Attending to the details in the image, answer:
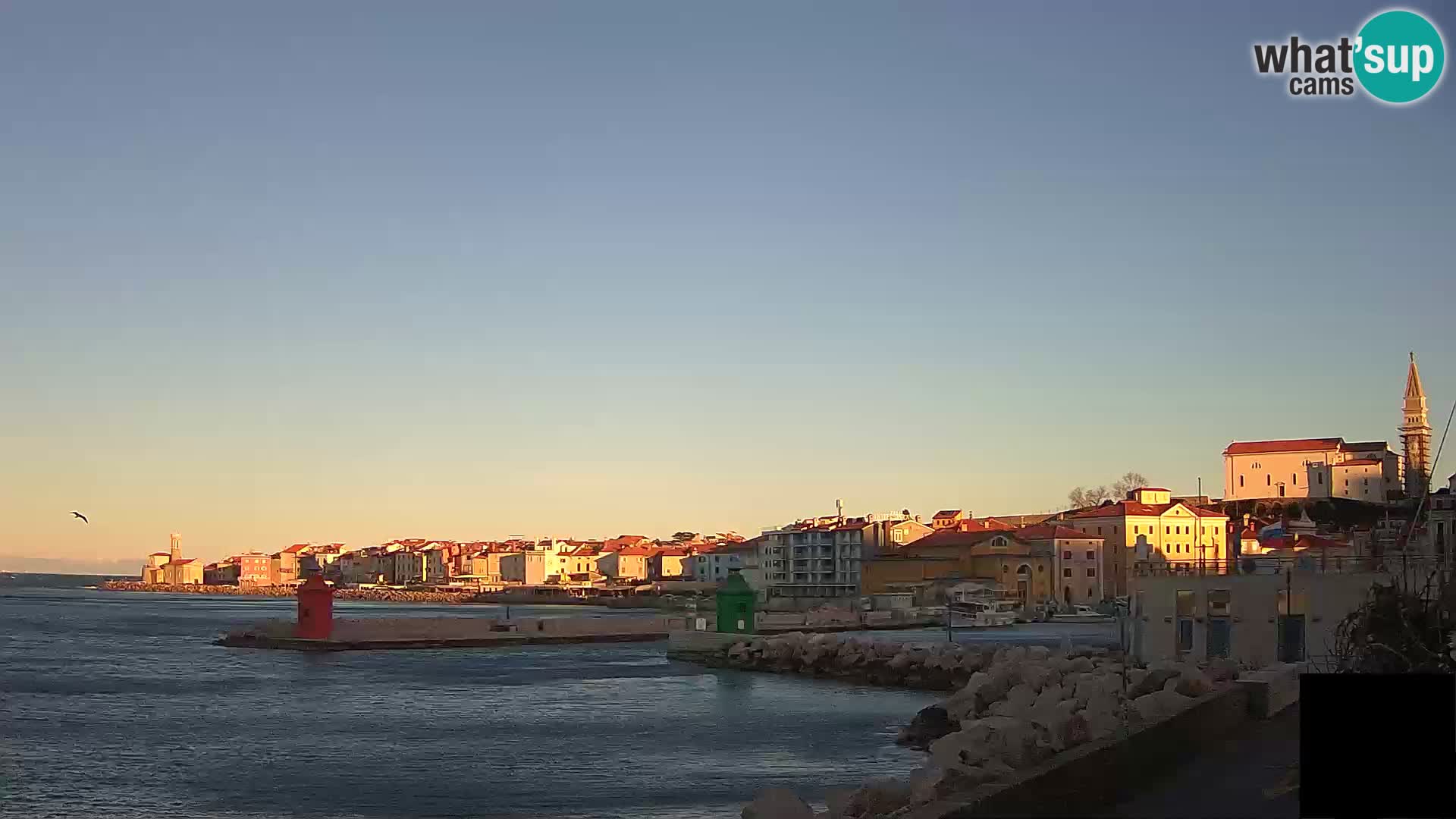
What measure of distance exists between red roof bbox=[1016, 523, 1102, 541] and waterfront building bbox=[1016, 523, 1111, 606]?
0.05 metres

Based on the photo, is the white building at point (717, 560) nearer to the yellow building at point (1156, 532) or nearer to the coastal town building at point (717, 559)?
the coastal town building at point (717, 559)

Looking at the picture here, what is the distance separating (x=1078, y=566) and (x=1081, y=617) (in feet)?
33.1

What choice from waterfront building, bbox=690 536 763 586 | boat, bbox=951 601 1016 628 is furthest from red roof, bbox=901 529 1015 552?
waterfront building, bbox=690 536 763 586

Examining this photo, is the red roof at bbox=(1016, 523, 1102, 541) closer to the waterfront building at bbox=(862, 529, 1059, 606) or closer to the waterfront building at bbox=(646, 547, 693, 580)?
the waterfront building at bbox=(862, 529, 1059, 606)

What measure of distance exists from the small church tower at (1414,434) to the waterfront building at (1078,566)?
64.3ft

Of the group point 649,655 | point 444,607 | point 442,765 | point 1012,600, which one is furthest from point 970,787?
point 444,607

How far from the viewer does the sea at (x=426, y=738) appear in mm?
18609

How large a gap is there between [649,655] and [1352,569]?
3167 cm

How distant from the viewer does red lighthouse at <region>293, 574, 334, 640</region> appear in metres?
54.2

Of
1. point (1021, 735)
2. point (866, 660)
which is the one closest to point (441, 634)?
point (866, 660)

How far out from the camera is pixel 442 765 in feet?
71.9

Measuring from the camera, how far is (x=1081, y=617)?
82938mm

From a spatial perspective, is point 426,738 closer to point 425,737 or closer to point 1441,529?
point 425,737

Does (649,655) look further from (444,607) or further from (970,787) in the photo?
(444,607)
